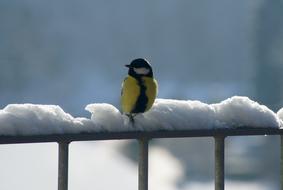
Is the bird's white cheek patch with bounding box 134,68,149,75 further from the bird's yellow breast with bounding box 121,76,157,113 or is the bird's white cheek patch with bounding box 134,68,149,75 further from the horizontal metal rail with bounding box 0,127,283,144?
the horizontal metal rail with bounding box 0,127,283,144

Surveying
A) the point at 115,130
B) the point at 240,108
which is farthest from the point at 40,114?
the point at 240,108

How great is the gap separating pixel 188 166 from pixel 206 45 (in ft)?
19.4

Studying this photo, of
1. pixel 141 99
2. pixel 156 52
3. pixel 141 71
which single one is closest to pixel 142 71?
pixel 141 71

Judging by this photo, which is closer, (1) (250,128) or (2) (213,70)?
(1) (250,128)

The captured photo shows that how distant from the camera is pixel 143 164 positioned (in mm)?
1396

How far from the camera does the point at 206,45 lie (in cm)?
1719

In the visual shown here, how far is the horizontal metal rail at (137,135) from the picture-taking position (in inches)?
50.0

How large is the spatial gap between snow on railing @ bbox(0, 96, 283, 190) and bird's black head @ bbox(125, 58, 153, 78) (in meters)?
0.59

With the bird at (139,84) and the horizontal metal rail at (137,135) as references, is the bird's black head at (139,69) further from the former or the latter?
the horizontal metal rail at (137,135)

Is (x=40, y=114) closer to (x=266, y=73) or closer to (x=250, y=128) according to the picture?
(x=250, y=128)

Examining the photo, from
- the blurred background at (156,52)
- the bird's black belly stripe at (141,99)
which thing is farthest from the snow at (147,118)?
the blurred background at (156,52)

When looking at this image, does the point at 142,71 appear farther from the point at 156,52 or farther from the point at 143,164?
the point at 156,52

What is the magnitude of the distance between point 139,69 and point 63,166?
824 millimetres

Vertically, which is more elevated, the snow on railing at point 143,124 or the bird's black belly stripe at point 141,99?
the bird's black belly stripe at point 141,99
